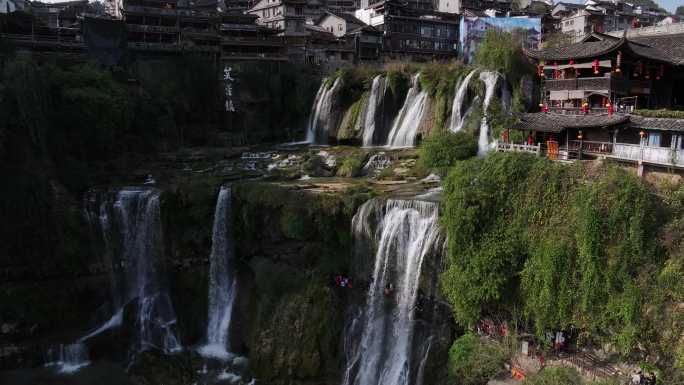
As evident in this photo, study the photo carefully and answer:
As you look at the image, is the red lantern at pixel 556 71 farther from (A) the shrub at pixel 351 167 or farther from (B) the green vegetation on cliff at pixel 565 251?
(A) the shrub at pixel 351 167

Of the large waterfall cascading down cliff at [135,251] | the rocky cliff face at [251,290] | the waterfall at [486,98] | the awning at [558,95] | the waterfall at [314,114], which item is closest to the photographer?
the rocky cliff face at [251,290]

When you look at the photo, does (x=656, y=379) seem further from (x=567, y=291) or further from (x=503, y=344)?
(x=503, y=344)

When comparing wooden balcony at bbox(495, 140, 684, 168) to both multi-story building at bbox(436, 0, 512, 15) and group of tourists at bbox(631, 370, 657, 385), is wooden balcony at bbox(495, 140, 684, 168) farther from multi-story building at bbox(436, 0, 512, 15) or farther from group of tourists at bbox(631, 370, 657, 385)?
multi-story building at bbox(436, 0, 512, 15)

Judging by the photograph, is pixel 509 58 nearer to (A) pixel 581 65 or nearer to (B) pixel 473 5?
(A) pixel 581 65

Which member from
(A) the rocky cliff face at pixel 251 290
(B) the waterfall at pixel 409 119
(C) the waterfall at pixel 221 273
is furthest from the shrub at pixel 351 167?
(C) the waterfall at pixel 221 273

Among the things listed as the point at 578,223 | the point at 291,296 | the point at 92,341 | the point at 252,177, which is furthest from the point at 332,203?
the point at 92,341

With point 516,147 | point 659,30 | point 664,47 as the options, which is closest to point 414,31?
point 659,30

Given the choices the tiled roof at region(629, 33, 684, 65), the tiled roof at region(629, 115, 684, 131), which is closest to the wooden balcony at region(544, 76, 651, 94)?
the tiled roof at region(629, 33, 684, 65)
